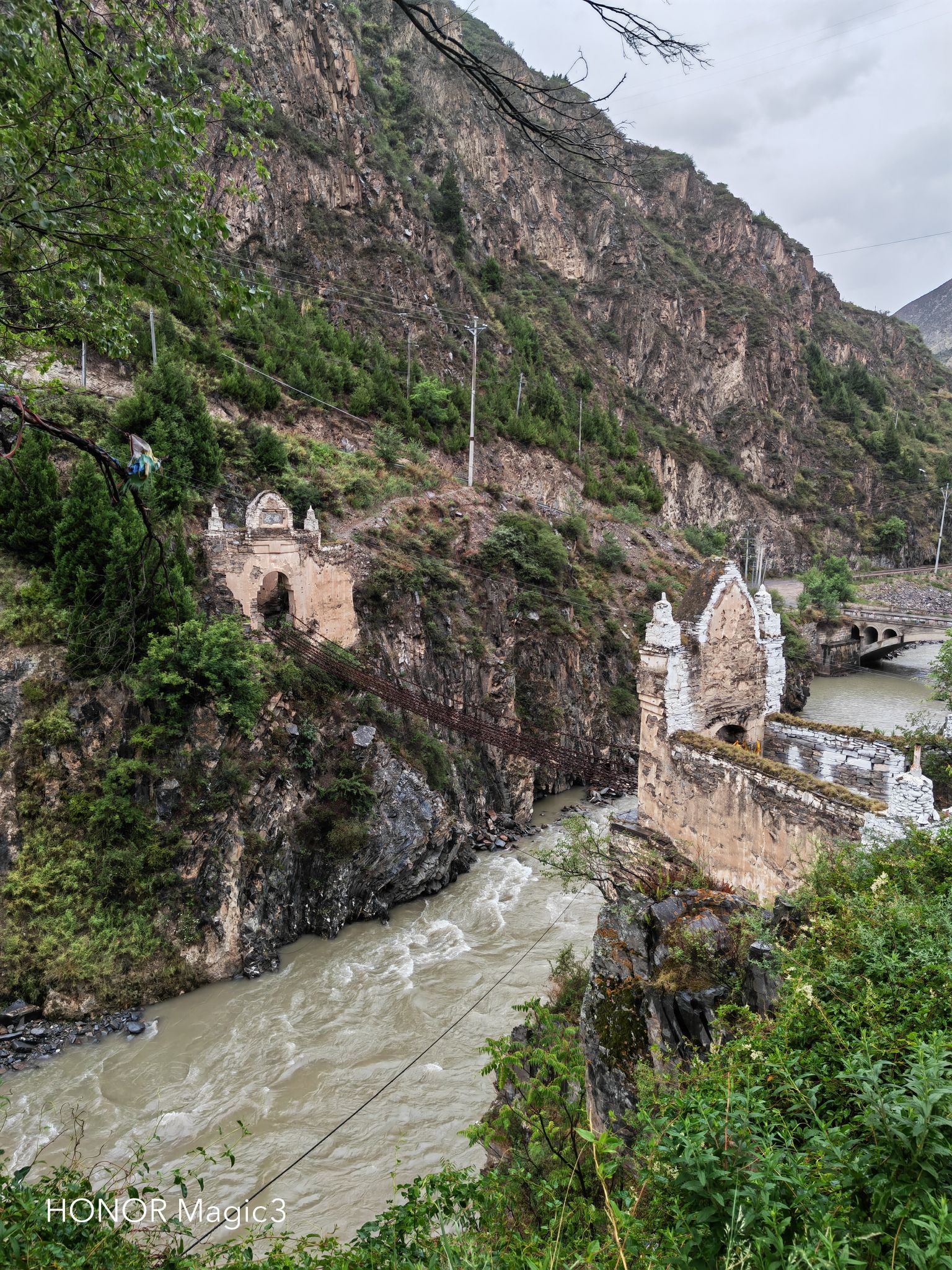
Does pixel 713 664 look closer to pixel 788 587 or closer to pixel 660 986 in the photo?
pixel 660 986

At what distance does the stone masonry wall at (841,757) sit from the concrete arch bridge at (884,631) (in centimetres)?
2964

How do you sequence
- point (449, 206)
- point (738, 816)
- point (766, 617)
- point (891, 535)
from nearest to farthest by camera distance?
point (738, 816) < point (766, 617) < point (449, 206) < point (891, 535)

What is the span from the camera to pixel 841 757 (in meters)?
7.66

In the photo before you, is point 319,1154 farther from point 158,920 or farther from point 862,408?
point 862,408

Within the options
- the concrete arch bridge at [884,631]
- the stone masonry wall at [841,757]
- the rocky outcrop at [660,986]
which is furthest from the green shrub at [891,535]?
the rocky outcrop at [660,986]

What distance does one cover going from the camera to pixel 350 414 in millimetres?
25781

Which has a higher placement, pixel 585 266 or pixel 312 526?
pixel 585 266

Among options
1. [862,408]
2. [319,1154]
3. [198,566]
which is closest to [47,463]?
[198,566]

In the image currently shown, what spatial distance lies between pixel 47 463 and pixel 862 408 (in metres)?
75.8

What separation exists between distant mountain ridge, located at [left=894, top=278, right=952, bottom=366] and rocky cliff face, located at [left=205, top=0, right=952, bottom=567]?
69820mm

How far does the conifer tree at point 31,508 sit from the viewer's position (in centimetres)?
1223

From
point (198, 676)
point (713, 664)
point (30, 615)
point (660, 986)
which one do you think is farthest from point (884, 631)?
point (30, 615)

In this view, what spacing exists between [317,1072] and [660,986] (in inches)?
275

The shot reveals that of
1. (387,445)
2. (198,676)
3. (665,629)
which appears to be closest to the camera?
(665,629)
